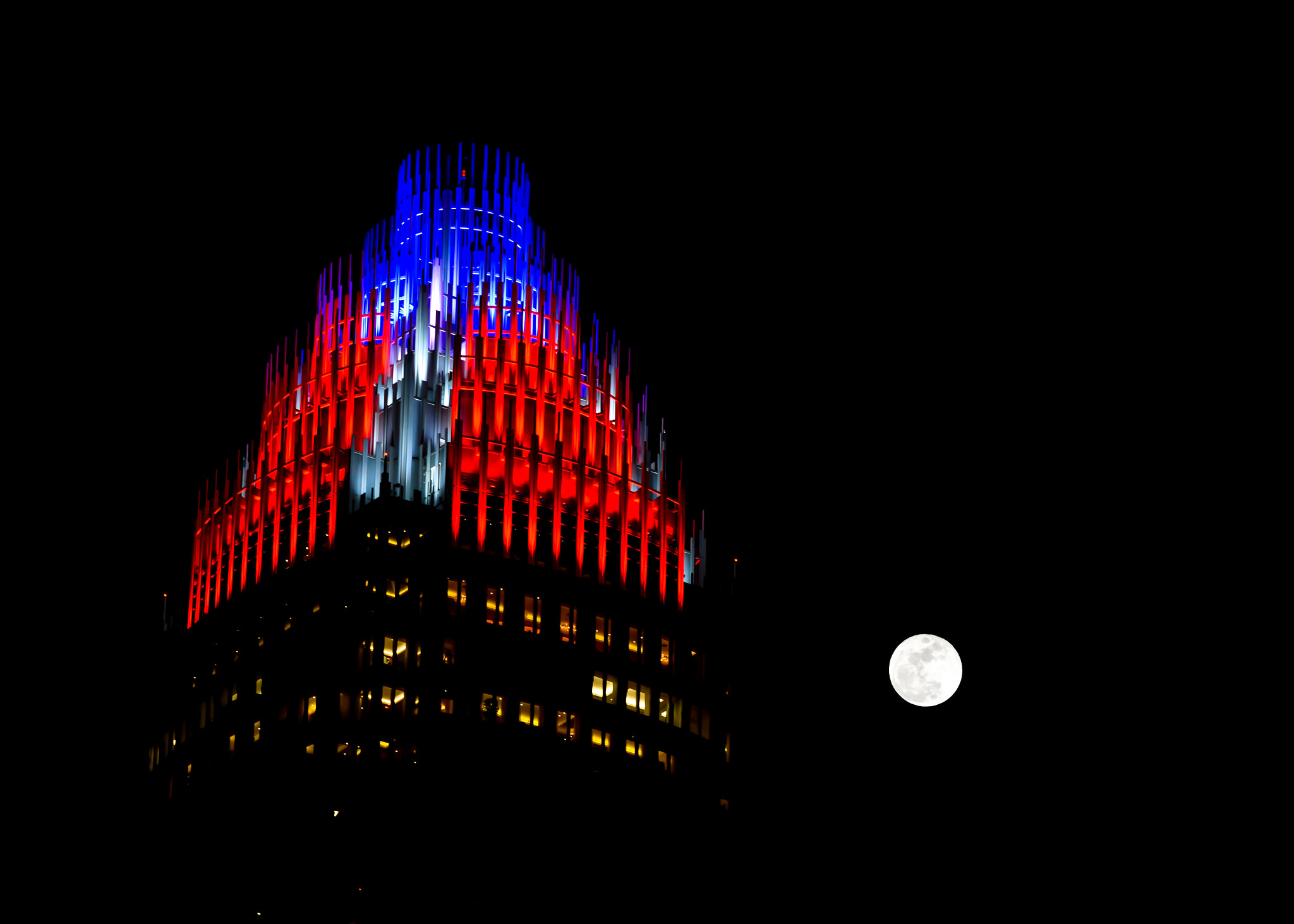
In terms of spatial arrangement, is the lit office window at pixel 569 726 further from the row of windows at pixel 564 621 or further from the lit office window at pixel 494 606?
the lit office window at pixel 494 606

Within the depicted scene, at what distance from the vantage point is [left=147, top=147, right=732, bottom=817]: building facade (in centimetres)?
16700

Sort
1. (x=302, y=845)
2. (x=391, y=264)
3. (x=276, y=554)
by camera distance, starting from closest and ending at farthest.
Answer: (x=302, y=845), (x=276, y=554), (x=391, y=264)

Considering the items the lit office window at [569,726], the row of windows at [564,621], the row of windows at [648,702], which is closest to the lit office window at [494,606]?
the row of windows at [564,621]

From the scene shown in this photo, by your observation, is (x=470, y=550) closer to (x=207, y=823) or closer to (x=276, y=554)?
(x=276, y=554)

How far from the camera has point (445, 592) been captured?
174250mm

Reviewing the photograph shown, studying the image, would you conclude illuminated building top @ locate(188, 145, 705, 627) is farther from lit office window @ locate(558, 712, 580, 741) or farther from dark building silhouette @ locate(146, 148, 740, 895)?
lit office window @ locate(558, 712, 580, 741)

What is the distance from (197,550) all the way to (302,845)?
42139 mm

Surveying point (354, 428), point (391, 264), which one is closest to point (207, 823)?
point (354, 428)

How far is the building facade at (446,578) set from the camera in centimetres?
16700

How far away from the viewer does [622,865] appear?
16862cm

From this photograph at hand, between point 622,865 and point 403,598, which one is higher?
point 403,598

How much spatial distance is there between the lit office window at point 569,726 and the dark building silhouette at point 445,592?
7.4 inches

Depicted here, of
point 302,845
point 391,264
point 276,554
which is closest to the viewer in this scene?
point 302,845

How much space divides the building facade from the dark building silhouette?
0.22 metres
